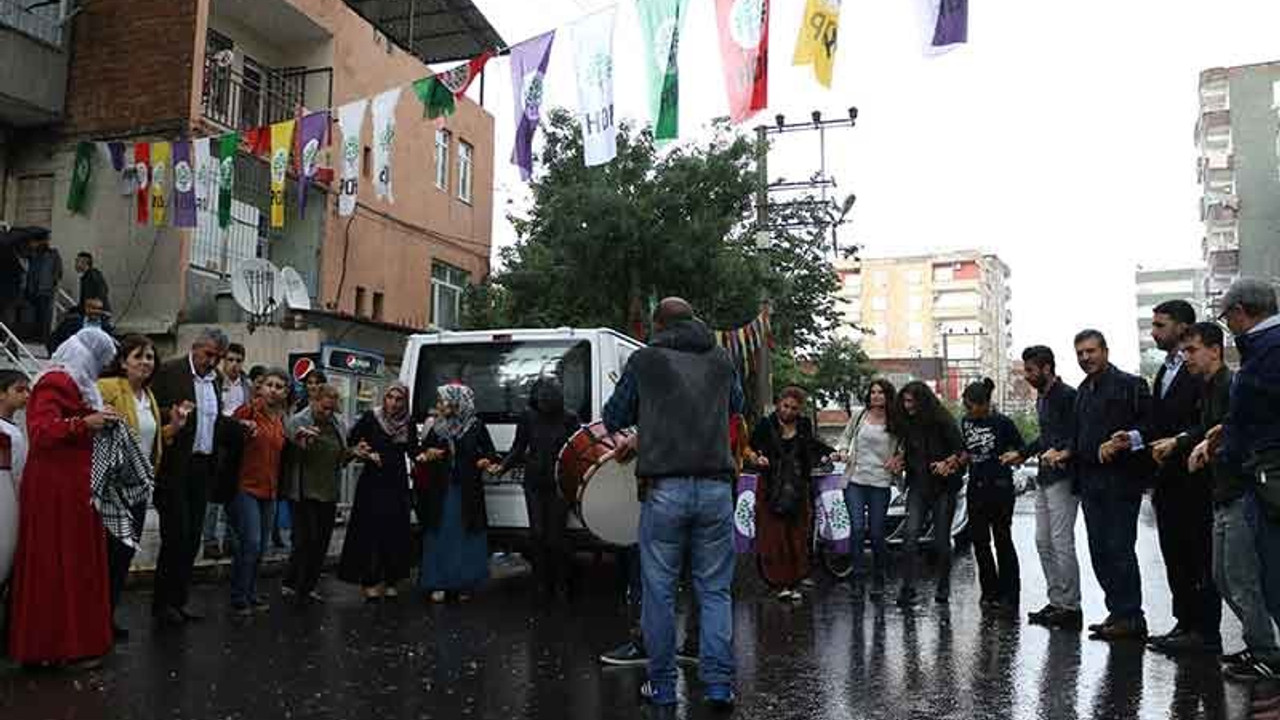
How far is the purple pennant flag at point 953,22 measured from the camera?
26.4 feet

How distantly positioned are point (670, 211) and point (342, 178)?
225 inches

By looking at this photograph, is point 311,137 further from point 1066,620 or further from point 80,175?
point 1066,620

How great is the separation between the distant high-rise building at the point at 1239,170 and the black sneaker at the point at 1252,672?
170ft

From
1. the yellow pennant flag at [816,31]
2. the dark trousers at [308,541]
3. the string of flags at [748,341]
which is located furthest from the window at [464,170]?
the dark trousers at [308,541]

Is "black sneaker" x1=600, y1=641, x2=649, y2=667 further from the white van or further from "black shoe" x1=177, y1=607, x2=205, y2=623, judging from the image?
"black shoe" x1=177, y1=607, x2=205, y2=623

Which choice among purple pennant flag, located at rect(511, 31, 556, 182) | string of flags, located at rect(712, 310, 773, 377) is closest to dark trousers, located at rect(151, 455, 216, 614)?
purple pennant flag, located at rect(511, 31, 556, 182)

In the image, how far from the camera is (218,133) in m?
16.2

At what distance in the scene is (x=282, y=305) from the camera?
15.8m

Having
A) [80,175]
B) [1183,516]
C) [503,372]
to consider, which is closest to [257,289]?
[80,175]

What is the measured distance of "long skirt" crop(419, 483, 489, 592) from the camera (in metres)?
7.62

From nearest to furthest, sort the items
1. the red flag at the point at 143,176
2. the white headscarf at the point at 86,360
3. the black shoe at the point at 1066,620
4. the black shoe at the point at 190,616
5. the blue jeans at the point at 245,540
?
1. the white headscarf at the point at 86,360
2. the black shoe at the point at 190,616
3. the black shoe at the point at 1066,620
4. the blue jeans at the point at 245,540
5. the red flag at the point at 143,176

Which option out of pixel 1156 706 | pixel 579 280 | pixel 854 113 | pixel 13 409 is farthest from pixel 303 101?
pixel 1156 706

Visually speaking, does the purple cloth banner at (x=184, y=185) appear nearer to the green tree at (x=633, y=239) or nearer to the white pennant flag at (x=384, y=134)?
the white pennant flag at (x=384, y=134)

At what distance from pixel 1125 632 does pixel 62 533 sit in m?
6.10
